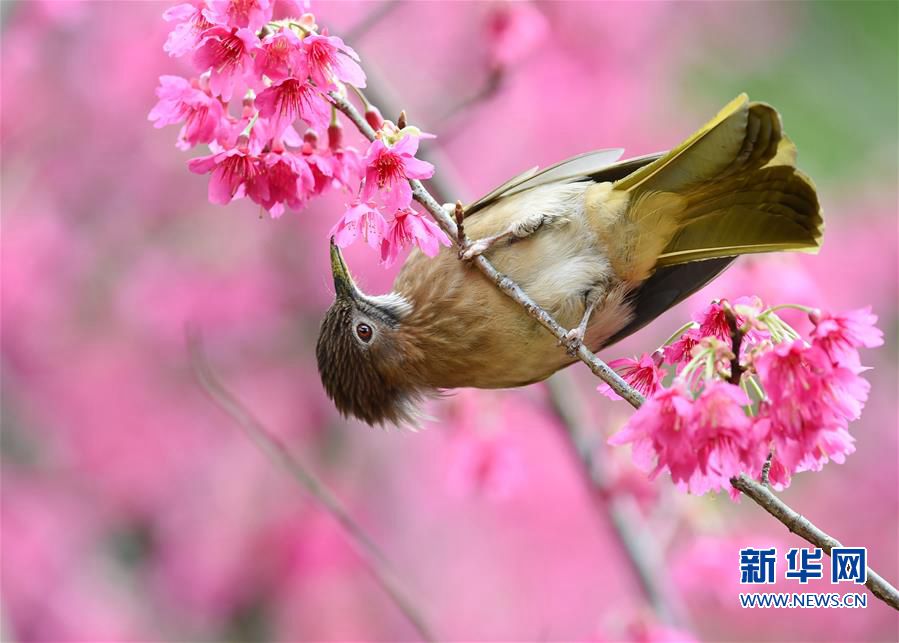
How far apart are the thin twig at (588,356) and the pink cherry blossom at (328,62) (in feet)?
0.29

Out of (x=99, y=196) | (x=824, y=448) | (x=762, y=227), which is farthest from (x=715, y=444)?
(x=99, y=196)

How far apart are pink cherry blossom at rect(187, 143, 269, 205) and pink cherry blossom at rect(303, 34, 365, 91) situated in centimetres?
22

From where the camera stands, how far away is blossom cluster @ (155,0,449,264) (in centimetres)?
175

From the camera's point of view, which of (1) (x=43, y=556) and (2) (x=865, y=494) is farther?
(2) (x=865, y=494)

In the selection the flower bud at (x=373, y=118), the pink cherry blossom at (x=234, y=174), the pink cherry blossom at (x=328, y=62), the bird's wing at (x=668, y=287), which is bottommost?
the pink cherry blossom at (x=234, y=174)

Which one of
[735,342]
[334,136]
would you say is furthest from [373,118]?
[735,342]

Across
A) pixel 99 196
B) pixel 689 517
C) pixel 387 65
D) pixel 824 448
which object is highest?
pixel 387 65

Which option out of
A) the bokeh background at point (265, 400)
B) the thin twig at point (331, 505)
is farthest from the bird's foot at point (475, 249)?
the bokeh background at point (265, 400)

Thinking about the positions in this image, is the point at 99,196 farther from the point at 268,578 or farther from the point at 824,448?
the point at 824,448

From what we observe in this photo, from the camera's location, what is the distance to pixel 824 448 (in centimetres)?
168

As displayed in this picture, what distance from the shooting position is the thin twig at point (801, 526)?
1.60m

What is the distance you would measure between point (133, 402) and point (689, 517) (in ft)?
11.7

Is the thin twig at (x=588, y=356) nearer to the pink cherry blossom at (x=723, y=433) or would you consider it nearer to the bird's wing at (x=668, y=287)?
the pink cherry blossom at (x=723, y=433)

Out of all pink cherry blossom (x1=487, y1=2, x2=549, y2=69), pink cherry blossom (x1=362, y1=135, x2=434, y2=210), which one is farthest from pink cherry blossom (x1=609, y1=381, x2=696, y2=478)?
pink cherry blossom (x1=487, y1=2, x2=549, y2=69)
